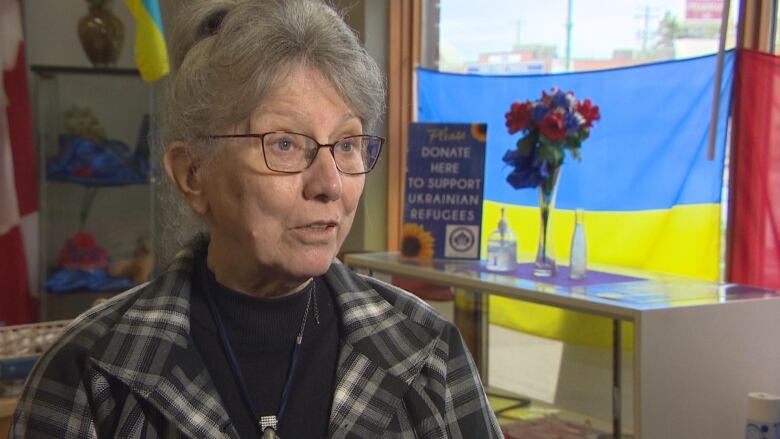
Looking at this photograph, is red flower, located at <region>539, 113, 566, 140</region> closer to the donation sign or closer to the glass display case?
the donation sign

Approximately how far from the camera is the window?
126 inches

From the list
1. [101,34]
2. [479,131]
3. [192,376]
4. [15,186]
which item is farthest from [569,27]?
[192,376]

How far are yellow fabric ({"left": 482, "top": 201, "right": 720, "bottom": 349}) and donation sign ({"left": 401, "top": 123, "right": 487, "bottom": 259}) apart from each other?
24 cm

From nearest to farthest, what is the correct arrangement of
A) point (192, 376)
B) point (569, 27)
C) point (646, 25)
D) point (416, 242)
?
1. point (192, 376)
2. point (416, 242)
3. point (646, 25)
4. point (569, 27)

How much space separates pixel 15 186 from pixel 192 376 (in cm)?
386

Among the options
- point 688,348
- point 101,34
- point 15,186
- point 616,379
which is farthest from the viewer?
point 101,34

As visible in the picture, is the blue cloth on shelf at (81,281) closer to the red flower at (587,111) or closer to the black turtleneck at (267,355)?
the red flower at (587,111)

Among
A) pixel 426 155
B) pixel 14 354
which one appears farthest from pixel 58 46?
pixel 14 354

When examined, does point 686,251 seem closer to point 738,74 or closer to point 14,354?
point 738,74

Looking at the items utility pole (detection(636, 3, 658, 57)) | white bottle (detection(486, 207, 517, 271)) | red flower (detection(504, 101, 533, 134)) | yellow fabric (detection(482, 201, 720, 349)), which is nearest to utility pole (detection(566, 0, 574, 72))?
utility pole (detection(636, 3, 658, 57))

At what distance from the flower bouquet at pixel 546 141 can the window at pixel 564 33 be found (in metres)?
0.57

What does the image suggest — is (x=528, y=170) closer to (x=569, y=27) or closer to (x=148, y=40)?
(x=569, y=27)

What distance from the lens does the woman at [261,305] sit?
115 centimetres

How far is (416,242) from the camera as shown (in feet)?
10.6
